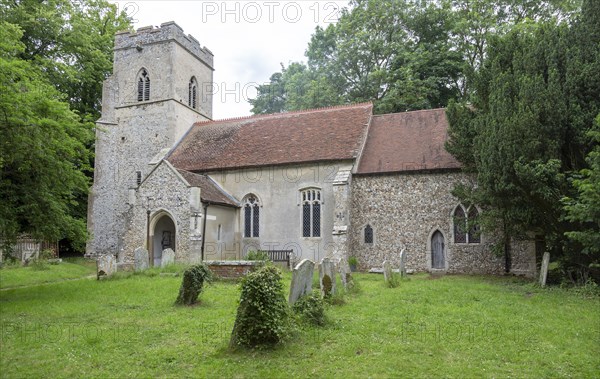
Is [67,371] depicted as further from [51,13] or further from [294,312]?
[51,13]

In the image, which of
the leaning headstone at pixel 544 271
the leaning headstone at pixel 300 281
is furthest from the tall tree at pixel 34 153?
the leaning headstone at pixel 544 271

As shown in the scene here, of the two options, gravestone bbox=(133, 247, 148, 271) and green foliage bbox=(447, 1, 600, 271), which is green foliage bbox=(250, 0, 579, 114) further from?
gravestone bbox=(133, 247, 148, 271)

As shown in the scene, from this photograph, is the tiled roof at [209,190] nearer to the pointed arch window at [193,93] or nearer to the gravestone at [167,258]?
the gravestone at [167,258]

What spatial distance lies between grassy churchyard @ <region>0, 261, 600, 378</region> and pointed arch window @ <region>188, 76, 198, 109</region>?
15.7 meters

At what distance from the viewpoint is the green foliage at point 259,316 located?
683 cm

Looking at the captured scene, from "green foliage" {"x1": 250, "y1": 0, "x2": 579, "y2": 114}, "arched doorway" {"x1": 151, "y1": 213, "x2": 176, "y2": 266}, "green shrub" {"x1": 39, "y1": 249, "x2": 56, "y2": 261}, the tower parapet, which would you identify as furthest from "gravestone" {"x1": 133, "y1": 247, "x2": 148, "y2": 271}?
"green foliage" {"x1": 250, "y1": 0, "x2": 579, "y2": 114}

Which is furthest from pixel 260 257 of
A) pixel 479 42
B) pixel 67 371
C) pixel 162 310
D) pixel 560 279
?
pixel 479 42

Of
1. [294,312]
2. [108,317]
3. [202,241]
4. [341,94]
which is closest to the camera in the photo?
[294,312]

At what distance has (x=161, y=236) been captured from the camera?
20.6 meters

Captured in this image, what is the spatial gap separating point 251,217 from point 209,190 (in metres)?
2.39

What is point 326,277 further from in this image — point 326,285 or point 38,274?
point 38,274

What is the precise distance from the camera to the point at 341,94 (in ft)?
103

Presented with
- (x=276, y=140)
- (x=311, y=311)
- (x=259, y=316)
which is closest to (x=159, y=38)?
(x=276, y=140)

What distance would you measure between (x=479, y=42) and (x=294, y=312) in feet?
82.0
